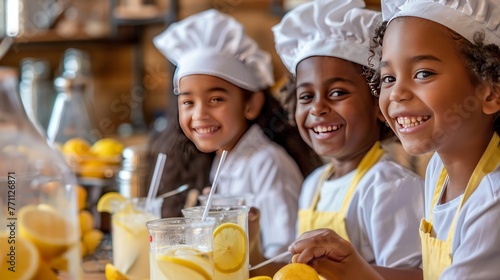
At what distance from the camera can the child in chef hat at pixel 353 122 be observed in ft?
3.27

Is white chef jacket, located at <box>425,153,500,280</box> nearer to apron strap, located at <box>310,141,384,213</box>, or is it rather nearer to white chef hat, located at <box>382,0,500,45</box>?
white chef hat, located at <box>382,0,500,45</box>

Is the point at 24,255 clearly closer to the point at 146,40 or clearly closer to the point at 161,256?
the point at 161,256

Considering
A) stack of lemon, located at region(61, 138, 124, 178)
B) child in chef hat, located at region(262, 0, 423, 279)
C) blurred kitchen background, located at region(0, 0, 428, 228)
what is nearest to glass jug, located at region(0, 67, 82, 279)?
child in chef hat, located at region(262, 0, 423, 279)

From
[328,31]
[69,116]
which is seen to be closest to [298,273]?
[328,31]

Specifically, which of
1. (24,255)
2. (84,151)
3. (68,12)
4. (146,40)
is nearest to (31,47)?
(68,12)

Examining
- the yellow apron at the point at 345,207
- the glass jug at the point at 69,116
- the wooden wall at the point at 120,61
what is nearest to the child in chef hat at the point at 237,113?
the yellow apron at the point at 345,207

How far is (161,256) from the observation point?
0.77 metres

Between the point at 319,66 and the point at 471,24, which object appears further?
the point at 319,66

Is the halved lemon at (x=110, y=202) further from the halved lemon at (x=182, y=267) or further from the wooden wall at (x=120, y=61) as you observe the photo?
the wooden wall at (x=120, y=61)

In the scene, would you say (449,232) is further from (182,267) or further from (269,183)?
(269,183)

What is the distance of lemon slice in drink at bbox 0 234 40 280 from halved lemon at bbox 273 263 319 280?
227mm

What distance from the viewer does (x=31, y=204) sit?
32.4 inches

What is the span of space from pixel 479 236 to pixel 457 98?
13 centimetres

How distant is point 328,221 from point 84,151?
682 mm
